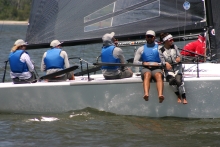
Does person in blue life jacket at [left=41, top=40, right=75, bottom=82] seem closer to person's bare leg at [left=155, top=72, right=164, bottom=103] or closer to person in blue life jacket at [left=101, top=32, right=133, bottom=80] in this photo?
person in blue life jacket at [left=101, top=32, right=133, bottom=80]

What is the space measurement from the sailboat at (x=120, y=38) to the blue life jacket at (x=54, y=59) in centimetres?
32

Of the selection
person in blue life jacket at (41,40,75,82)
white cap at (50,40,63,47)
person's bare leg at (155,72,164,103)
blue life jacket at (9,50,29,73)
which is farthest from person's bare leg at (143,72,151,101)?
blue life jacket at (9,50,29,73)

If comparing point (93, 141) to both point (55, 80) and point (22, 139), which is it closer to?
point (22, 139)

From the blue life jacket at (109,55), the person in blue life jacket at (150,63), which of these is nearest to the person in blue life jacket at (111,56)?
the blue life jacket at (109,55)

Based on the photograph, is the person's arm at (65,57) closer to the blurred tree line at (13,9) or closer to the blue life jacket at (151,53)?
the blue life jacket at (151,53)

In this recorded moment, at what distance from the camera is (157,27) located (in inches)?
355

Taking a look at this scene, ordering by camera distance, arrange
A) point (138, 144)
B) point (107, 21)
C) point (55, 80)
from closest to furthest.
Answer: point (138, 144), point (55, 80), point (107, 21)

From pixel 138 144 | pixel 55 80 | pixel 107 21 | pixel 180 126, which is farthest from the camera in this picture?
pixel 107 21

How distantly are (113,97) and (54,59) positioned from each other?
3.45 ft

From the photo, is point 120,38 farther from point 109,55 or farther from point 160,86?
point 160,86

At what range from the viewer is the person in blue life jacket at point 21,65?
337 inches

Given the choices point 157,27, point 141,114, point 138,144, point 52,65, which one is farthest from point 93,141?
point 157,27

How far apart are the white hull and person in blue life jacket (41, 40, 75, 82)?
0.26 meters

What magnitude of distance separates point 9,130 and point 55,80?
3.51 ft
